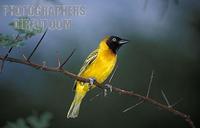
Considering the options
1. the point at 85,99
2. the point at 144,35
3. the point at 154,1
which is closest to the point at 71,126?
the point at 85,99

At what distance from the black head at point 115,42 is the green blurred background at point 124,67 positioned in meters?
0.03

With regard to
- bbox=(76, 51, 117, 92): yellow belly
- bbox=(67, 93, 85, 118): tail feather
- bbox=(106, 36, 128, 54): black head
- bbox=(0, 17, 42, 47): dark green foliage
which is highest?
bbox=(0, 17, 42, 47): dark green foliage

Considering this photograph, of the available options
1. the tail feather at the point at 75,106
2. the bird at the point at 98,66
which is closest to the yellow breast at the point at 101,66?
the bird at the point at 98,66

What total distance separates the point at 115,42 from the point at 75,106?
1.06ft

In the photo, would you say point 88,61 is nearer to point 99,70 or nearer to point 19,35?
point 99,70

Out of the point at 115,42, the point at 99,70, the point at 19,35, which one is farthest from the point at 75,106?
the point at 19,35

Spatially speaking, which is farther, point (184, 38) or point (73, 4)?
point (184, 38)

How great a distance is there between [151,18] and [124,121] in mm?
475

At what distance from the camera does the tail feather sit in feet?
6.11

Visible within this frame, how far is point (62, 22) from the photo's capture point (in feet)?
6.21

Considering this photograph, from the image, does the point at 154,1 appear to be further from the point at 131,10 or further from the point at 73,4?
the point at 73,4

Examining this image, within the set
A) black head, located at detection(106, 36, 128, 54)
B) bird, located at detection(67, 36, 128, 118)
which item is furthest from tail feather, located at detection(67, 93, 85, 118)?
black head, located at detection(106, 36, 128, 54)

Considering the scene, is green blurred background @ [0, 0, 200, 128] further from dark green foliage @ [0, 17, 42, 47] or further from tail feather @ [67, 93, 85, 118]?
dark green foliage @ [0, 17, 42, 47]

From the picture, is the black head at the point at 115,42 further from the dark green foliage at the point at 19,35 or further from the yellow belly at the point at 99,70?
the dark green foliage at the point at 19,35
